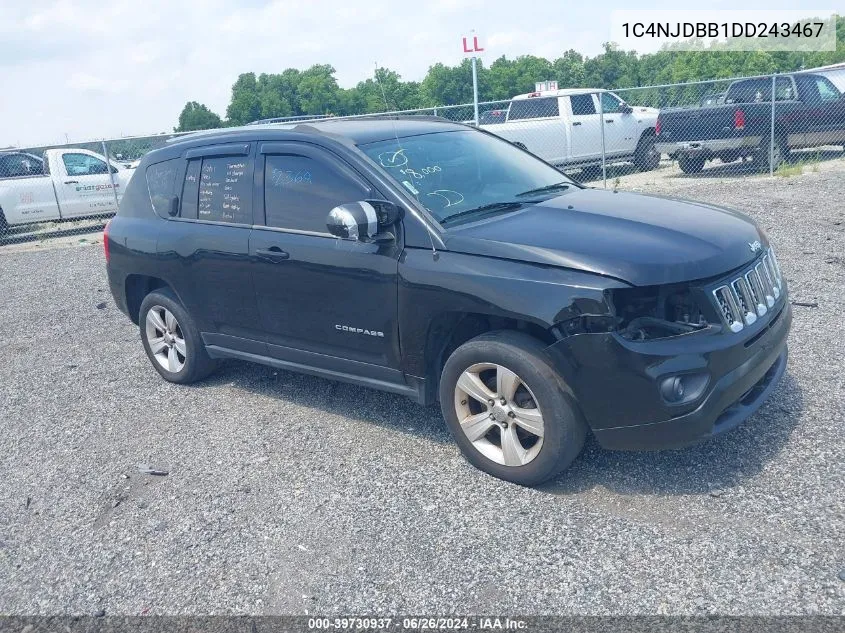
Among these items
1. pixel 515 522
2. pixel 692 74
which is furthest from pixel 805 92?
pixel 692 74

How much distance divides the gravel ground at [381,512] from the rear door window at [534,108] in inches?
402

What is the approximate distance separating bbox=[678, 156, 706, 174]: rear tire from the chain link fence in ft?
0.07

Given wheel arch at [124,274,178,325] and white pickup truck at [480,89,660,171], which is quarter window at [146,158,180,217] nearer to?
wheel arch at [124,274,178,325]

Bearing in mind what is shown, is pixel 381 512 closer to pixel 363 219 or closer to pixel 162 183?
pixel 363 219

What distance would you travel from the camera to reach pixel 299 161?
4.68 metres

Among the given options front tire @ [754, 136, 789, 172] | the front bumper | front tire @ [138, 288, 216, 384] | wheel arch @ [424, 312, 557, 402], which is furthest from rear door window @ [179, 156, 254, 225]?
front tire @ [754, 136, 789, 172]

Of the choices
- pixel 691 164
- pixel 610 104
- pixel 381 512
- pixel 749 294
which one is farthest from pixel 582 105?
pixel 381 512

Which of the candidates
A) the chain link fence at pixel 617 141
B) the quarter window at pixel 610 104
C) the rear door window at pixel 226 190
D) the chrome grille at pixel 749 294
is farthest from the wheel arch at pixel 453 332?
the quarter window at pixel 610 104

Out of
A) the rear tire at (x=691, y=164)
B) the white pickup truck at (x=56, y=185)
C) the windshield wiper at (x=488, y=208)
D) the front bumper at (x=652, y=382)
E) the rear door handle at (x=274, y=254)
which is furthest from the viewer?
the white pickup truck at (x=56, y=185)

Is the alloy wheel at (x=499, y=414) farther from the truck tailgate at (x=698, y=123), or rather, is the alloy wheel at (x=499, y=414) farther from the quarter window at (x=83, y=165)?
the quarter window at (x=83, y=165)

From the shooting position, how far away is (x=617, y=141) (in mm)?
15562

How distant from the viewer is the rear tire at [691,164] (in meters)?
14.5

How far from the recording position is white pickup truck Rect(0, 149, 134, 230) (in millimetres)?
14867

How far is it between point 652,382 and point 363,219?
5.39 feet
